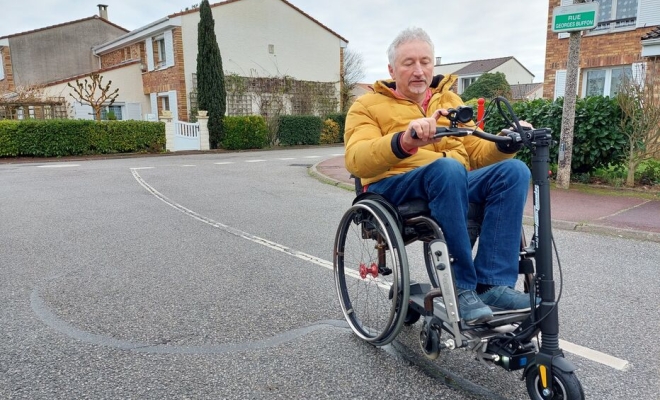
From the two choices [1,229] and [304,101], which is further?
[304,101]

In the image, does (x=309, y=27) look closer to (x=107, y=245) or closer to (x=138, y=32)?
(x=138, y=32)

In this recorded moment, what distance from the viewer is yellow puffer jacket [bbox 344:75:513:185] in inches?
93.9

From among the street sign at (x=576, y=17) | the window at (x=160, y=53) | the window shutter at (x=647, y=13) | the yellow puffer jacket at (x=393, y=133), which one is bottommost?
the yellow puffer jacket at (x=393, y=133)

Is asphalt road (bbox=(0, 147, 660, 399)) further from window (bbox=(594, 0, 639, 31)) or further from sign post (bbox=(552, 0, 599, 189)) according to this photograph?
window (bbox=(594, 0, 639, 31))

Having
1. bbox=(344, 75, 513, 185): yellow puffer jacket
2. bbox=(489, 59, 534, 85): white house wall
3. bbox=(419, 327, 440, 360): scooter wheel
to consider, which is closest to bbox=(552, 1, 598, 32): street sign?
bbox=(344, 75, 513, 185): yellow puffer jacket

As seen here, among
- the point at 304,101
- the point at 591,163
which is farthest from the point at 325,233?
the point at 304,101

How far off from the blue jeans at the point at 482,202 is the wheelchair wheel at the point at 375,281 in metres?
0.21

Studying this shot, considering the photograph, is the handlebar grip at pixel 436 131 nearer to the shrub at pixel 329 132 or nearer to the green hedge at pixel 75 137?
the green hedge at pixel 75 137

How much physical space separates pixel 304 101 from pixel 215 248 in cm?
2137

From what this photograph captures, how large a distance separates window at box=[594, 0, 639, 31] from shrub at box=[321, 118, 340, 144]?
1323cm

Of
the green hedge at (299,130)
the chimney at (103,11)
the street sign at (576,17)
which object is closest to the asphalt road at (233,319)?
the street sign at (576,17)

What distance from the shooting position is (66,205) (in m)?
7.29

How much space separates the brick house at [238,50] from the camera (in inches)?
866

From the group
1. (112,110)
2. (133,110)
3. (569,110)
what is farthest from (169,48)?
(569,110)
